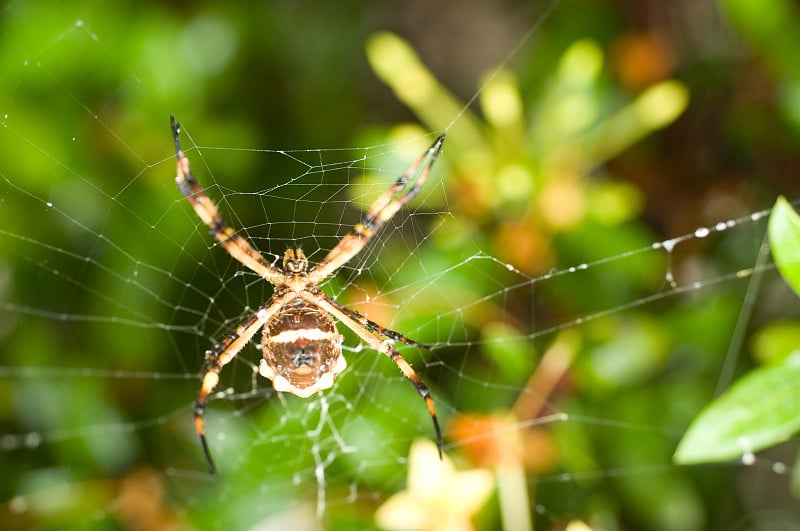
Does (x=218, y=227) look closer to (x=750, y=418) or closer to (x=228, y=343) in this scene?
(x=228, y=343)

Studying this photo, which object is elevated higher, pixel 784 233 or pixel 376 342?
pixel 376 342

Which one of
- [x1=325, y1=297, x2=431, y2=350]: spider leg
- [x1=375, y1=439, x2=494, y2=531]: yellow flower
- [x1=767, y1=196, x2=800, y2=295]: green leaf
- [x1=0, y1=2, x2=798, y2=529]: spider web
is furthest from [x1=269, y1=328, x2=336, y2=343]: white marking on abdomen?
Answer: [x1=767, y1=196, x2=800, y2=295]: green leaf

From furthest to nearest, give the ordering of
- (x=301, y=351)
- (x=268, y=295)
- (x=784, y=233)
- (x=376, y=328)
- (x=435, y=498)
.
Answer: (x=268, y=295), (x=376, y=328), (x=301, y=351), (x=435, y=498), (x=784, y=233)

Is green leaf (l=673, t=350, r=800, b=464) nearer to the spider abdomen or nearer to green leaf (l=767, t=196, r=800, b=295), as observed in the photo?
green leaf (l=767, t=196, r=800, b=295)

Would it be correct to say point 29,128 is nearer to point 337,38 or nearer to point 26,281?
point 26,281

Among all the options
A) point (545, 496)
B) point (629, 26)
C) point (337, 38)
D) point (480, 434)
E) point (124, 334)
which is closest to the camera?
point (480, 434)

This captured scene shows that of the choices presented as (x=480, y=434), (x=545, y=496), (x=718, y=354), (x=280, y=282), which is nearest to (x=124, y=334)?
(x=280, y=282)

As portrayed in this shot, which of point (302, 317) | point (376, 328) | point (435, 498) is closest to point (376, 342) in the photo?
point (376, 328)
